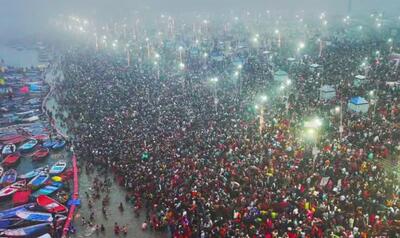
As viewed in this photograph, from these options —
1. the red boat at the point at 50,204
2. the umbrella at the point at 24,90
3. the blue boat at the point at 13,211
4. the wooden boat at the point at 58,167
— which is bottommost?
the blue boat at the point at 13,211

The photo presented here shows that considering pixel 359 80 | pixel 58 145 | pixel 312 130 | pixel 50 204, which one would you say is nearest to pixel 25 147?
pixel 58 145

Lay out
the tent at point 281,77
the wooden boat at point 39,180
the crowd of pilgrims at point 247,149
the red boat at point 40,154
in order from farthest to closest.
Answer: the tent at point 281,77 → the red boat at point 40,154 → the wooden boat at point 39,180 → the crowd of pilgrims at point 247,149

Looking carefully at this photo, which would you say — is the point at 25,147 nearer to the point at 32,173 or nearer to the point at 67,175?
the point at 32,173

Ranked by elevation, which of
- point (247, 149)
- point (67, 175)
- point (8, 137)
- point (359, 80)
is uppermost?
point (359, 80)

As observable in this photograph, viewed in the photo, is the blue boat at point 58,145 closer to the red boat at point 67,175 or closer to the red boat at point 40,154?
→ the red boat at point 40,154

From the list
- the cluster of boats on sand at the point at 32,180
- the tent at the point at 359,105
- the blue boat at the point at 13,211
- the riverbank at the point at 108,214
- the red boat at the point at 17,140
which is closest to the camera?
the riverbank at the point at 108,214

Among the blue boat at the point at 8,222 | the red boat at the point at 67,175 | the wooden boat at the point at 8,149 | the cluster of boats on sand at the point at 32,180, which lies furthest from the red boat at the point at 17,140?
the blue boat at the point at 8,222
